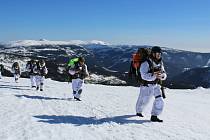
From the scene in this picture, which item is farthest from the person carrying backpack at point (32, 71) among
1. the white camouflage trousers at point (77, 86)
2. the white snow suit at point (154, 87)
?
the white snow suit at point (154, 87)

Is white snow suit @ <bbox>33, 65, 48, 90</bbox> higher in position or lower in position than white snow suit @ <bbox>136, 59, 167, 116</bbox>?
lower

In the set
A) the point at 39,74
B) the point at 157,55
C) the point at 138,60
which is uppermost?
the point at 157,55

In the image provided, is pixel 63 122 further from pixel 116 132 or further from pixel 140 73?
pixel 140 73

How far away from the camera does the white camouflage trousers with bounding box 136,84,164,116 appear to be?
12.3 metres

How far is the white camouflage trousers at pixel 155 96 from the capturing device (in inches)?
484

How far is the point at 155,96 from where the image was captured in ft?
40.8

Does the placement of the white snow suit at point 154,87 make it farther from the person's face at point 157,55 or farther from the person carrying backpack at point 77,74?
the person carrying backpack at point 77,74

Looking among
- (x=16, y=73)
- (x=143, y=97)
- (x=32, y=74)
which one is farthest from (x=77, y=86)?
(x=16, y=73)

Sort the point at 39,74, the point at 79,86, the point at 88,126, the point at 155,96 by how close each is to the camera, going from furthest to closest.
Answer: the point at 39,74
the point at 79,86
the point at 155,96
the point at 88,126

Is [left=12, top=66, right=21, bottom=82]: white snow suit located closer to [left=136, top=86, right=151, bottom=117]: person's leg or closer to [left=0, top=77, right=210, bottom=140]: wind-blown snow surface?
[left=0, top=77, right=210, bottom=140]: wind-blown snow surface

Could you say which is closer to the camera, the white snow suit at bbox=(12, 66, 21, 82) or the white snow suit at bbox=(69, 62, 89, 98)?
the white snow suit at bbox=(69, 62, 89, 98)

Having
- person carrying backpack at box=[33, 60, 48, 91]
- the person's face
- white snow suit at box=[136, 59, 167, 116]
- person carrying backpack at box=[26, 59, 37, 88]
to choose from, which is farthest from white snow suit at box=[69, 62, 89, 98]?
person carrying backpack at box=[26, 59, 37, 88]

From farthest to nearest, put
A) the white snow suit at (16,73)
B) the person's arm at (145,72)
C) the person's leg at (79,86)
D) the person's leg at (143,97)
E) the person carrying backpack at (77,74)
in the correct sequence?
the white snow suit at (16,73) → the person carrying backpack at (77,74) → the person's leg at (79,86) → the person's leg at (143,97) → the person's arm at (145,72)

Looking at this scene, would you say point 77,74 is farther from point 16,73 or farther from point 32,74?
point 16,73
